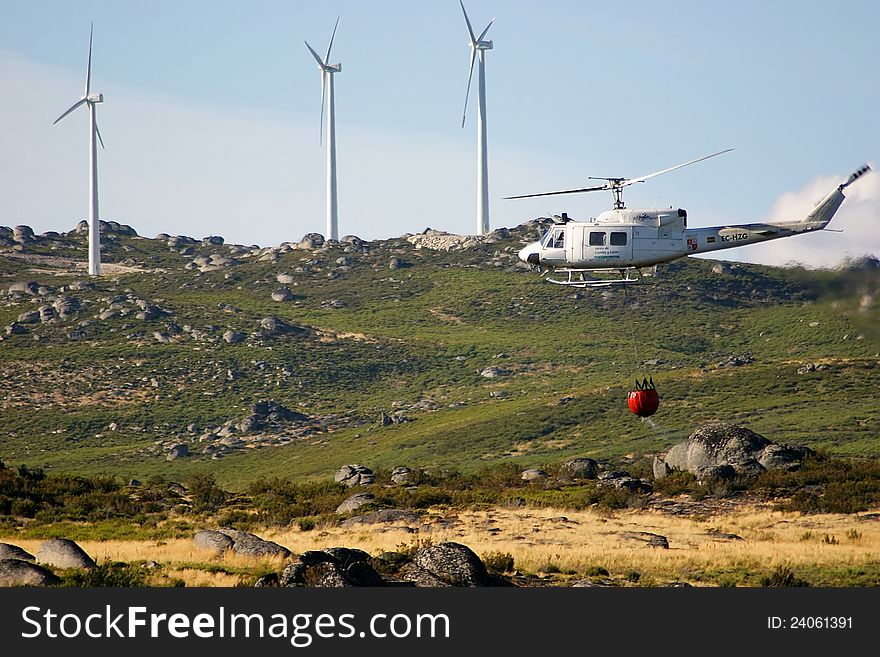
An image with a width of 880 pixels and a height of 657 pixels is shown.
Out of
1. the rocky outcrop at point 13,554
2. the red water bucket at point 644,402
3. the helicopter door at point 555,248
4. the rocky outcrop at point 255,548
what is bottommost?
the rocky outcrop at point 255,548

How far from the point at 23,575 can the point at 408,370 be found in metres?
118

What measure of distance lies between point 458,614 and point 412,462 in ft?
261

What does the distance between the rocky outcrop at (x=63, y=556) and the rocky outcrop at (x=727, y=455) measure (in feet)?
120

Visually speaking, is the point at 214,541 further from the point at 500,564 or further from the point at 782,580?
the point at 782,580

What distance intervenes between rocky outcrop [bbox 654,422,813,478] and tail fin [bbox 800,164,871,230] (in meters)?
16.0

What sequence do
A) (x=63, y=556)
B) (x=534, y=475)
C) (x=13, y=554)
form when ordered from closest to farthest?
1. (x=13, y=554)
2. (x=63, y=556)
3. (x=534, y=475)

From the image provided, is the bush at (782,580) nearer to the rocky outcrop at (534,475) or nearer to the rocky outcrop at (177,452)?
the rocky outcrop at (534,475)

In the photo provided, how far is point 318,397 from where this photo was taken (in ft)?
472

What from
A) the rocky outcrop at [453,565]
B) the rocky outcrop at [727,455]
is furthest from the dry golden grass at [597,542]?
the rocky outcrop at [727,455]

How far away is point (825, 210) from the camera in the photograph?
55.1 meters

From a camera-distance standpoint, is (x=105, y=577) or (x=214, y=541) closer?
(x=105, y=577)

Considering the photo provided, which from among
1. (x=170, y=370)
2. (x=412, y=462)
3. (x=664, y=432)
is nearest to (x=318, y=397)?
(x=170, y=370)

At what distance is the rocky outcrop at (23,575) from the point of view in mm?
34344

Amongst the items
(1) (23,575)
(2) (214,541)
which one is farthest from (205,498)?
(1) (23,575)
